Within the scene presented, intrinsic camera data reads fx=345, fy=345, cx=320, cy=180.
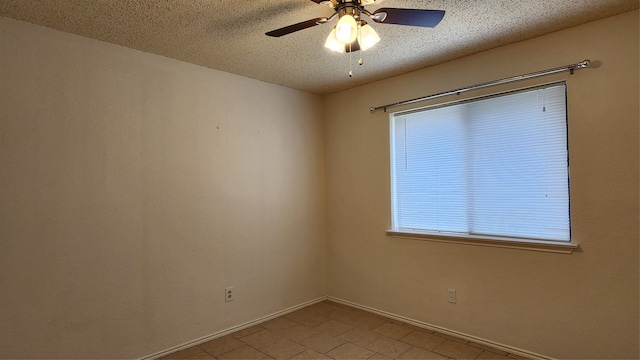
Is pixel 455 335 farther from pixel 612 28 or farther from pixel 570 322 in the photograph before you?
pixel 612 28

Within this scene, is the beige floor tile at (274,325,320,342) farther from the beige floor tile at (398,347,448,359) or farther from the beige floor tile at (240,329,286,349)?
the beige floor tile at (398,347,448,359)

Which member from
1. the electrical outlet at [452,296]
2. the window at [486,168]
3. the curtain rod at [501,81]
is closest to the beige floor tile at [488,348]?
the electrical outlet at [452,296]

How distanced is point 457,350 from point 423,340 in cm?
29

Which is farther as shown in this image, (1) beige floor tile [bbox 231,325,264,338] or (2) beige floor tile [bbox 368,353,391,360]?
(1) beige floor tile [bbox 231,325,264,338]

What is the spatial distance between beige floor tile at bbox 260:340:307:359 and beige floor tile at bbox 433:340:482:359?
3.63ft

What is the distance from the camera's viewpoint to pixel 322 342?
9.70 feet

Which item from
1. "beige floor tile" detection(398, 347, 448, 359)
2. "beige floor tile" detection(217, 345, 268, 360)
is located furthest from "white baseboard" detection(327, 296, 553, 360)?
"beige floor tile" detection(217, 345, 268, 360)

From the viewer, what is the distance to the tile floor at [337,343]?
8.91ft

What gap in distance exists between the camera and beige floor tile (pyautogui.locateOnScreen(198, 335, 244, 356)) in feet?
9.25

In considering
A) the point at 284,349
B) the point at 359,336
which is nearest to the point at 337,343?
the point at 359,336

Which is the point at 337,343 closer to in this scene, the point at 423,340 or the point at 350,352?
the point at 350,352

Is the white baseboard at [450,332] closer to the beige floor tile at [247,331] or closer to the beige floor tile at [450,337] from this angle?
the beige floor tile at [450,337]

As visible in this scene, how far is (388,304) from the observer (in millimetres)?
3506

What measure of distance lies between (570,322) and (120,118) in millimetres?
3609
